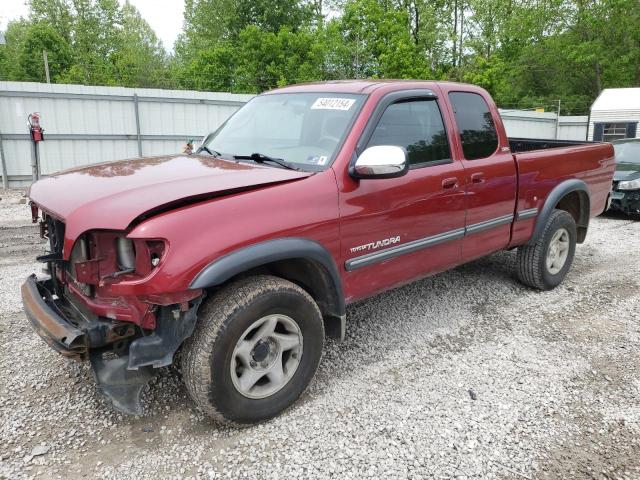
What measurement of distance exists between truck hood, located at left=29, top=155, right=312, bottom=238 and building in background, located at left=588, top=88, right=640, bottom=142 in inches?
568

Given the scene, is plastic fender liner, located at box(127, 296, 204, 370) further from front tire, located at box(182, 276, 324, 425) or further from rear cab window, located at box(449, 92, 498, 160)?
rear cab window, located at box(449, 92, 498, 160)

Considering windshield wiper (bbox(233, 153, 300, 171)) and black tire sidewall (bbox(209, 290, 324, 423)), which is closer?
black tire sidewall (bbox(209, 290, 324, 423))

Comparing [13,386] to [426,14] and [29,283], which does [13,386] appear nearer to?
[29,283]

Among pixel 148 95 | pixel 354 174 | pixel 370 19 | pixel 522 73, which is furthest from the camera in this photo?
pixel 522 73

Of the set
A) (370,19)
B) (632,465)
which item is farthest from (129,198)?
(370,19)

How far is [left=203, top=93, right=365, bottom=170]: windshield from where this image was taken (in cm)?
334

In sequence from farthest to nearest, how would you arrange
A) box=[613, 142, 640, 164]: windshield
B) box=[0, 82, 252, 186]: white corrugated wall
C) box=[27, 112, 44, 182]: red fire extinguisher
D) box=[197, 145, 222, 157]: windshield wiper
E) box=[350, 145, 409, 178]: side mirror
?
1. box=[0, 82, 252, 186]: white corrugated wall
2. box=[27, 112, 44, 182]: red fire extinguisher
3. box=[613, 142, 640, 164]: windshield
4. box=[197, 145, 222, 157]: windshield wiper
5. box=[350, 145, 409, 178]: side mirror

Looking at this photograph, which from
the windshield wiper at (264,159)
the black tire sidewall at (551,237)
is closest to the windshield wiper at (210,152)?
the windshield wiper at (264,159)

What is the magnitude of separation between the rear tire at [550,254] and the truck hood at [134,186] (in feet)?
9.84

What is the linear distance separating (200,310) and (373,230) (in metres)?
1.22

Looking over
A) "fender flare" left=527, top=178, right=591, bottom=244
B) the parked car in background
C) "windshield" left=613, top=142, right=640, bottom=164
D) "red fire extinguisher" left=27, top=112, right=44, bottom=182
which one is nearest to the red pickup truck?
"fender flare" left=527, top=178, right=591, bottom=244

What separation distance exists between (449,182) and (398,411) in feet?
5.60

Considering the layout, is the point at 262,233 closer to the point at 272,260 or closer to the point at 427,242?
the point at 272,260

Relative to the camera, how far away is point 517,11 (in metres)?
34.7
